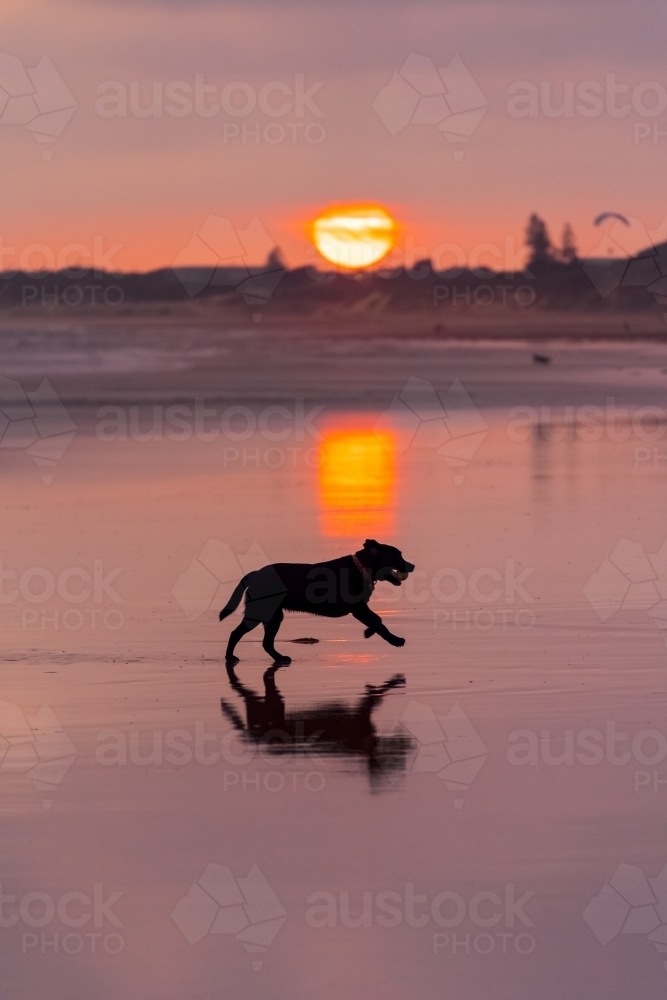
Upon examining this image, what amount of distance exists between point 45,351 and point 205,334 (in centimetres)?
2703

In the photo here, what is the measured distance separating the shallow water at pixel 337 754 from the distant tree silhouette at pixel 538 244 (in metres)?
182

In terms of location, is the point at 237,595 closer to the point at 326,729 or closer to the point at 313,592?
the point at 313,592

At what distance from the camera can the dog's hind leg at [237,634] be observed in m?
10.5

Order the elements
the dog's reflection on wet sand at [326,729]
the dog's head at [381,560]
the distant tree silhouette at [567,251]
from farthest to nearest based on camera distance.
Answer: the distant tree silhouette at [567,251], the dog's head at [381,560], the dog's reflection on wet sand at [326,729]

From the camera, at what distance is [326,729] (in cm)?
880

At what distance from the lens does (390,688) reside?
958 centimetres

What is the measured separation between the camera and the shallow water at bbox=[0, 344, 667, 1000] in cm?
589

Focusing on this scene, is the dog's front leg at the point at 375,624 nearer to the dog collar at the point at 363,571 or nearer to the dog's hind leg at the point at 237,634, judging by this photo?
the dog collar at the point at 363,571

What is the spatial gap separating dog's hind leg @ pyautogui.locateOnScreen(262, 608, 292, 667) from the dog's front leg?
19.5 inches

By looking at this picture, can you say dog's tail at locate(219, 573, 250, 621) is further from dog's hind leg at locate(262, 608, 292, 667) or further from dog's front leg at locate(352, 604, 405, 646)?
dog's front leg at locate(352, 604, 405, 646)

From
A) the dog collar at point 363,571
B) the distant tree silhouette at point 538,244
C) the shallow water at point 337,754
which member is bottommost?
the shallow water at point 337,754

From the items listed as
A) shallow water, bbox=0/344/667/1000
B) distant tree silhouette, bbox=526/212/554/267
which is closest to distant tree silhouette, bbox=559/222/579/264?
distant tree silhouette, bbox=526/212/554/267

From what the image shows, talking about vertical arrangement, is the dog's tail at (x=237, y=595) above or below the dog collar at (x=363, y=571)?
below

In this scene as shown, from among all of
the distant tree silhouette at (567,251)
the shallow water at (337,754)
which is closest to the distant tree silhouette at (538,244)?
the distant tree silhouette at (567,251)
